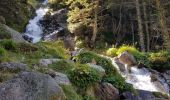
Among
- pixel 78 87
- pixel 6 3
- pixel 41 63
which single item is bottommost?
pixel 78 87

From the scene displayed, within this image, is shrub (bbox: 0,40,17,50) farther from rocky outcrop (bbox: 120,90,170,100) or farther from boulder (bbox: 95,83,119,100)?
rocky outcrop (bbox: 120,90,170,100)

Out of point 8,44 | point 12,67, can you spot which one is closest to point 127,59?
point 8,44

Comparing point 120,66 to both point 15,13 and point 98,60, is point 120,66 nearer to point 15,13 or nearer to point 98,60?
point 98,60

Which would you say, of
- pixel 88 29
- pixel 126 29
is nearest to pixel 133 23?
pixel 126 29

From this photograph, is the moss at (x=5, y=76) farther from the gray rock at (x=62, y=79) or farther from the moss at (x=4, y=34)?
the moss at (x=4, y=34)

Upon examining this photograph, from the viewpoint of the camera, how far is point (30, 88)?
7500 millimetres

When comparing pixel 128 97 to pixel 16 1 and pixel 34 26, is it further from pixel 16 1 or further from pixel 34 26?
pixel 34 26

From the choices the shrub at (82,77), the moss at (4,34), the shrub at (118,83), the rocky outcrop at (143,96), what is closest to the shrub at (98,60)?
the shrub at (118,83)

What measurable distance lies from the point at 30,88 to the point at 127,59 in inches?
513

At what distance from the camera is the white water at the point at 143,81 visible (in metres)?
17.2

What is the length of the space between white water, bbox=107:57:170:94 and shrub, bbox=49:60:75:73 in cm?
569

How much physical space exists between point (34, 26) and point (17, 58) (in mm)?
22930

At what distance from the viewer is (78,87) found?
10.3 metres

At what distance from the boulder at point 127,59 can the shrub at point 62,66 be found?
866 centimetres
